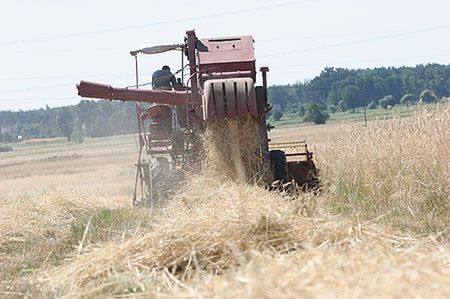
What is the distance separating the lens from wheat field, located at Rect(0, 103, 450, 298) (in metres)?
5.02

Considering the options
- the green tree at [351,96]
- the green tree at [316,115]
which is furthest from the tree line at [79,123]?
the green tree at [316,115]

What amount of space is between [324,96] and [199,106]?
333 feet

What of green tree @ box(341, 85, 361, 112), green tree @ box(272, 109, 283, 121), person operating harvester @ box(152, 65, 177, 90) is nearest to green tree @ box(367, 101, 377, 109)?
green tree @ box(341, 85, 361, 112)

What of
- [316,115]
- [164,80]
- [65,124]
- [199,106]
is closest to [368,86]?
[316,115]

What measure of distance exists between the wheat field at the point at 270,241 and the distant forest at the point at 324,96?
5599cm

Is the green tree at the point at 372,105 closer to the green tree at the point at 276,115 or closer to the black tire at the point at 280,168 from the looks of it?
the green tree at the point at 276,115

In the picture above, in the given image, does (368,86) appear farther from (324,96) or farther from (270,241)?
(270,241)

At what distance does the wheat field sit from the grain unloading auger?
2.46 ft

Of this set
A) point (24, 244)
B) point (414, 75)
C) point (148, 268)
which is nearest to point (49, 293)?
point (148, 268)

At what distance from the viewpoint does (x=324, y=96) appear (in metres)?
114

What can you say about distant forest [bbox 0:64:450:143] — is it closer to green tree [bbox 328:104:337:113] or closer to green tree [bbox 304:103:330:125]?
green tree [bbox 328:104:337:113]

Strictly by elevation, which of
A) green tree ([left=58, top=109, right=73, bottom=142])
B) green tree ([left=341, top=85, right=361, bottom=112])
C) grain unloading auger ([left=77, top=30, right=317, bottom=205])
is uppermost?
grain unloading auger ([left=77, top=30, right=317, bottom=205])

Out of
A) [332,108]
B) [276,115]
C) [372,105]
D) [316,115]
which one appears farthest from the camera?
[332,108]

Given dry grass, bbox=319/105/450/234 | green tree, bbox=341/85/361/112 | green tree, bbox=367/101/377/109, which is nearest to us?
dry grass, bbox=319/105/450/234
